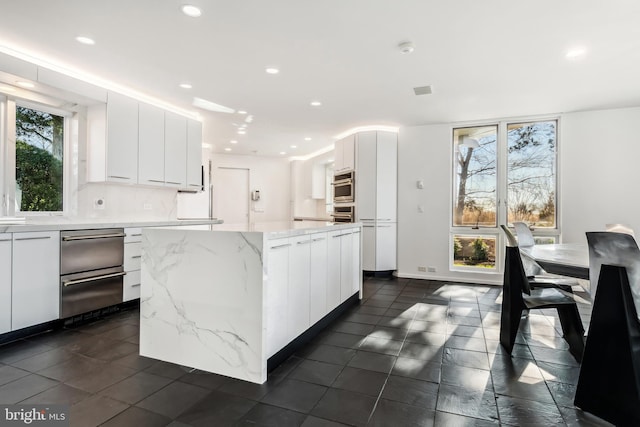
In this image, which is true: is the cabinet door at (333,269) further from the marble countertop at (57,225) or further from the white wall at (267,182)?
the white wall at (267,182)

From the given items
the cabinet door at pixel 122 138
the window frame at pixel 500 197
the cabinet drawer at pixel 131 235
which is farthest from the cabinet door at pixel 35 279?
the window frame at pixel 500 197

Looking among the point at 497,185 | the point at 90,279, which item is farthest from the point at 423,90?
the point at 90,279

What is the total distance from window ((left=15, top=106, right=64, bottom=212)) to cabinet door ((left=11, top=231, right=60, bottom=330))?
771 mm

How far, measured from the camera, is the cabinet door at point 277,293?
6.98ft

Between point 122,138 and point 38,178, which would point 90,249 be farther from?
point 122,138

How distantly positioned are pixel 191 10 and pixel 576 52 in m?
3.09

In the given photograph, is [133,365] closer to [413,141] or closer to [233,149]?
[413,141]

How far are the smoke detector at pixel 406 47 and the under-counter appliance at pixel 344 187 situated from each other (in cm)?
303

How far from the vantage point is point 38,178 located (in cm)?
347

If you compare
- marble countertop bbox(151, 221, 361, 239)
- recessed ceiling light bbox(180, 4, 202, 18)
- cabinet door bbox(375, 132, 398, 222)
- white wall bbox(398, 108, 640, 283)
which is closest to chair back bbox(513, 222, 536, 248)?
marble countertop bbox(151, 221, 361, 239)

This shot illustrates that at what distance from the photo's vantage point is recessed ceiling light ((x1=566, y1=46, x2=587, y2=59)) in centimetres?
280

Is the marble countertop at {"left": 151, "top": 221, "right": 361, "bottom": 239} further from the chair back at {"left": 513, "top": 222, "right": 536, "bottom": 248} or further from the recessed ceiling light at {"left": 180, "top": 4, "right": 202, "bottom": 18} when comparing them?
the chair back at {"left": 513, "top": 222, "right": 536, "bottom": 248}

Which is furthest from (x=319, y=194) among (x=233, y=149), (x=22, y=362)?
(x=22, y=362)

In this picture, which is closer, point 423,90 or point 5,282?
point 5,282
